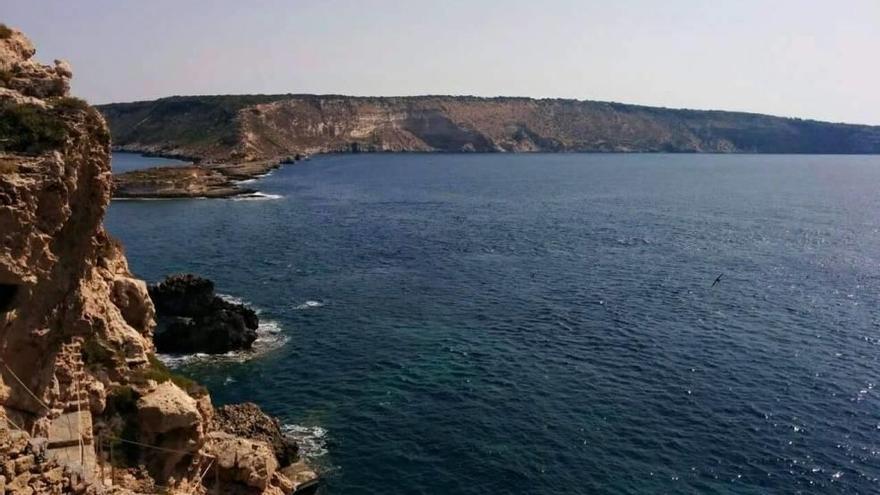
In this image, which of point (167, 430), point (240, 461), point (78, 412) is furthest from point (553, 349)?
point (78, 412)

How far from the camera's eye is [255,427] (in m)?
36.7

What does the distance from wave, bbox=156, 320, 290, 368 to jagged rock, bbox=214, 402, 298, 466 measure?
13475mm

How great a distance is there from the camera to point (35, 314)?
72.8 feet

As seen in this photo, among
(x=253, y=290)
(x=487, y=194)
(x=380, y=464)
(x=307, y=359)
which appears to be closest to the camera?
(x=380, y=464)

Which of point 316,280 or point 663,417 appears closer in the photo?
point 663,417

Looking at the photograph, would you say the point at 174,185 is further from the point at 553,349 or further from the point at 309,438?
the point at 309,438

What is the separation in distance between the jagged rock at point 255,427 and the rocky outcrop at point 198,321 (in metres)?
15.0

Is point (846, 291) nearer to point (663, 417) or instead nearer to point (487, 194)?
point (663, 417)

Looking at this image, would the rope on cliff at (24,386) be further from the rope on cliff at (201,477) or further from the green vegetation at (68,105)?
the green vegetation at (68,105)

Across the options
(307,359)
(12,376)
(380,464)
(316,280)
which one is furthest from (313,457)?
(316,280)

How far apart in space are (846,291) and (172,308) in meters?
68.5

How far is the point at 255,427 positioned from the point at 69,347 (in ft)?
47.0

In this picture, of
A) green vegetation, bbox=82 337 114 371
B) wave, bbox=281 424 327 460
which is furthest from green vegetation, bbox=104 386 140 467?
wave, bbox=281 424 327 460

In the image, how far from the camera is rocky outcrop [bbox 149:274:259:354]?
53094 millimetres
